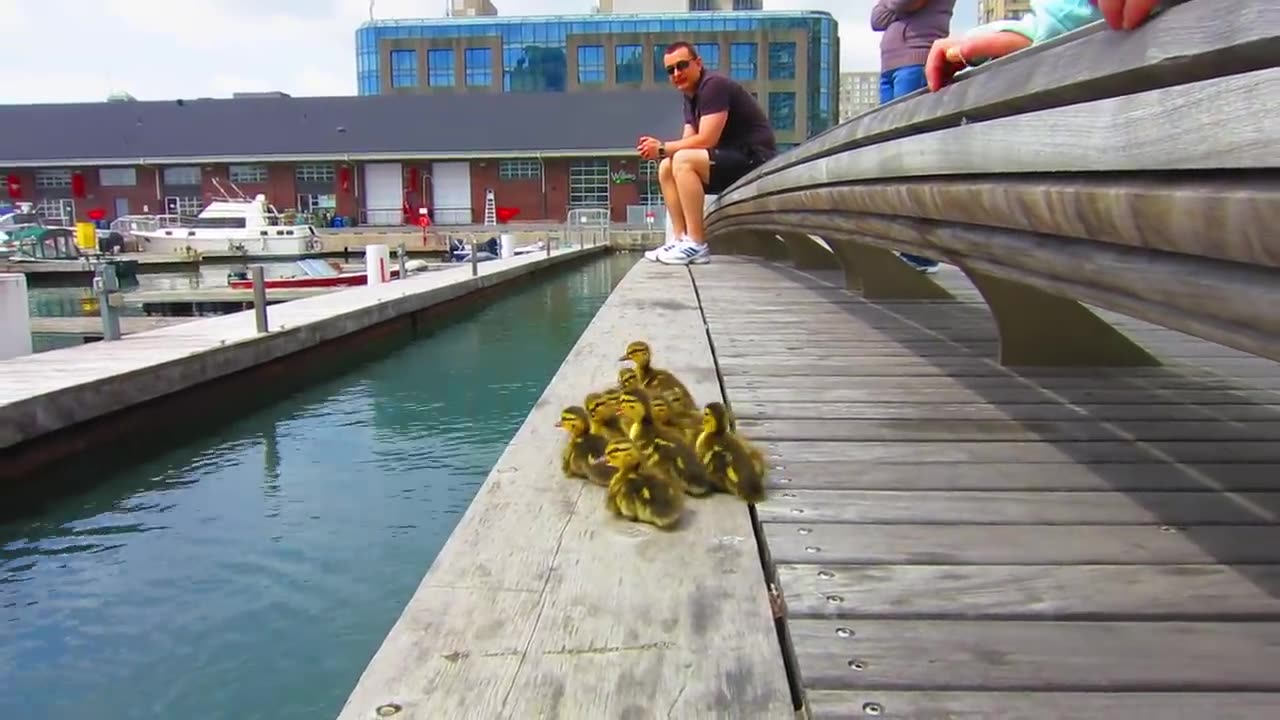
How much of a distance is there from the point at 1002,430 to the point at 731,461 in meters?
1.03

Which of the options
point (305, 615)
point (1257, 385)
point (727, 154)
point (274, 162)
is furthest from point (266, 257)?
point (1257, 385)

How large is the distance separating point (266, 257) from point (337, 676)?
33.6 metres

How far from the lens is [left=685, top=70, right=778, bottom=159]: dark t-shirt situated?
728cm

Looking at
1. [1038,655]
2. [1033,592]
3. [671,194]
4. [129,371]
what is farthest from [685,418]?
[129,371]

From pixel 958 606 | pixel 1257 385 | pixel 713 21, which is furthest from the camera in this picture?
pixel 713 21

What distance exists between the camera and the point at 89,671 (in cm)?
377

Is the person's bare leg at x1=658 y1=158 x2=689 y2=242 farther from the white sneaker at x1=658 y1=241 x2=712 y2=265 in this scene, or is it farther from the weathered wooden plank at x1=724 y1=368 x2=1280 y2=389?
the weathered wooden plank at x1=724 y1=368 x2=1280 y2=389

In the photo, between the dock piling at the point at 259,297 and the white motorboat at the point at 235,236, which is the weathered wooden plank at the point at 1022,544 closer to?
the dock piling at the point at 259,297

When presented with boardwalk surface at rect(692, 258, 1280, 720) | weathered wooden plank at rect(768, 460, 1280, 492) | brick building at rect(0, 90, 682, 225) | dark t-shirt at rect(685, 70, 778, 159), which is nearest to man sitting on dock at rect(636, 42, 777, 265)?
dark t-shirt at rect(685, 70, 778, 159)

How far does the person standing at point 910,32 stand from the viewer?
615 centimetres

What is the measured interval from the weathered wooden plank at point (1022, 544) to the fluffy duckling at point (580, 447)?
591mm

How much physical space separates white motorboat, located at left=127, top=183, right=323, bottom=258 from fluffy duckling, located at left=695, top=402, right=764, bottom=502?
34229 millimetres

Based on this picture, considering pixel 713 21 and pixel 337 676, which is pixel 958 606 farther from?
pixel 713 21

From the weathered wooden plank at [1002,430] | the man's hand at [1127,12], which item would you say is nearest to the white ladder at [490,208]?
the weathered wooden plank at [1002,430]
